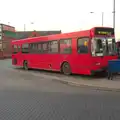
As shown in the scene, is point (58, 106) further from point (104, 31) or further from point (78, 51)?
point (104, 31)

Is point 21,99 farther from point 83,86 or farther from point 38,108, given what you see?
point 83,86

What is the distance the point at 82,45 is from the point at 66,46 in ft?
5.57

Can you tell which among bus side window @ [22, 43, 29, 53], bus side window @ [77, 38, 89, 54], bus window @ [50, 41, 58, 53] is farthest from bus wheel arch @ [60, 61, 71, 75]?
bus side window @ [22, 43, 29, 53]

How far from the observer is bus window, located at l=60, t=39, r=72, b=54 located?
52.6 ft

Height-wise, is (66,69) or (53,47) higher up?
(53,47)

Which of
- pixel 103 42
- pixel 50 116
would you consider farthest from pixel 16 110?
pixel 103 42

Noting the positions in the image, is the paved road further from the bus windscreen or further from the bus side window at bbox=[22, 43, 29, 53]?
the bus side window at bbox=[22, 43, 29, 53]

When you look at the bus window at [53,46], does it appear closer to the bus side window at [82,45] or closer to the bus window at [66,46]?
the bus window at [66,46]

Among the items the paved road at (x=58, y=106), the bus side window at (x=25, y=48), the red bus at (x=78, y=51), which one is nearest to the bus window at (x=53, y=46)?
the red bus at (x=78, y=51)

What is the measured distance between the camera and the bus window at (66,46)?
16022 millimetres

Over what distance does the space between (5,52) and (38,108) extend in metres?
52.6

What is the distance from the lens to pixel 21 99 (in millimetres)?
8914

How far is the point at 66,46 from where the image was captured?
16.4 m

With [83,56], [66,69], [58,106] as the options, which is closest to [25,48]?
[66,69]
